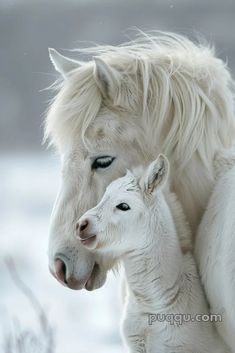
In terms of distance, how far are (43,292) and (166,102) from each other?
351 cm

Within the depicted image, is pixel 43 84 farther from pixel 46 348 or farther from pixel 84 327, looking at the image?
pixel 46 348

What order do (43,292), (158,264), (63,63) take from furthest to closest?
(43,292) < (63,63) < (158,264)

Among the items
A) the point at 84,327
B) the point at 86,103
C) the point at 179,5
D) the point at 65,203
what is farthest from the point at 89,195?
the point at 179,5

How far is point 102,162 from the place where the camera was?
389 centimetres

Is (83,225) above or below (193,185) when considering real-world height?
below

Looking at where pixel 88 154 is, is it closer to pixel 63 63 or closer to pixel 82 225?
pixel 82 225

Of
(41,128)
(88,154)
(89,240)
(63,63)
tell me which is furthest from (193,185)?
(41,128)

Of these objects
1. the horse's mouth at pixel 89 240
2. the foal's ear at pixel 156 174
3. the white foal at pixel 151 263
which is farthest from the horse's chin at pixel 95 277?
the foal's ear at pixel 156 174

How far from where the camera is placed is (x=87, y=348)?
6.05 metres

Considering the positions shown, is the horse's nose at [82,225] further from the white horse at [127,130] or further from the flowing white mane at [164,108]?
the flowing white mane at [164,108]

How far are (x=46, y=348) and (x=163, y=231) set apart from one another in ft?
2.70

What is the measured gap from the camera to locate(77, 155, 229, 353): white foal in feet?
12.1

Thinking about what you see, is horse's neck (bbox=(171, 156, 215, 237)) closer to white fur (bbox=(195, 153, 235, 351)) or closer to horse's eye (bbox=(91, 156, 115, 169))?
white fur (bbox=(195, 153, 235, 351))

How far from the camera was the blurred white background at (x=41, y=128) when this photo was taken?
21.9 ft
